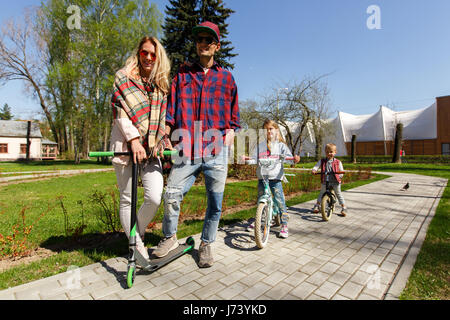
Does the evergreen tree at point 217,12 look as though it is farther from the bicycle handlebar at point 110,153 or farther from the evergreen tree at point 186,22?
the bicycle handlebar at point 110,153

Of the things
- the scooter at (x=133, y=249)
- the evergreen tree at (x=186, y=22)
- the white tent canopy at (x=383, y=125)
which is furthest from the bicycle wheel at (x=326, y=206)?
the white tent canopy at (x=383, y=125)

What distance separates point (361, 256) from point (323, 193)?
6.95 feet

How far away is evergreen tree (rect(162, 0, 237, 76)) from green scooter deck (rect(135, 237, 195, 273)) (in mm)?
15076

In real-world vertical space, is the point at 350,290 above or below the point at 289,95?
below

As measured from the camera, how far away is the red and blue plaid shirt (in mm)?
2670

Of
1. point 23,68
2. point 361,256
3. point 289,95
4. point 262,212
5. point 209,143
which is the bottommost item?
point 361,256

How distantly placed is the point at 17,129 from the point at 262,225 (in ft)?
156

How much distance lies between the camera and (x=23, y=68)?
90.6ft

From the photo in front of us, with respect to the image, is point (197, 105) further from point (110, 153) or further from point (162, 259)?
point (162, 259)

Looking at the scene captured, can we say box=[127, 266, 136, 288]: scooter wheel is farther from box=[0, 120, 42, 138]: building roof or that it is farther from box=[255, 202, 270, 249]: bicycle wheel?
box=[0, 120, 42, 138]: building roof

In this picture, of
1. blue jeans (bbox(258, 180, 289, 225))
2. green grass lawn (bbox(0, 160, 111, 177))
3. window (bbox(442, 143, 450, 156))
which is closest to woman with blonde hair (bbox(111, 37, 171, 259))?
blue jeans (bbox(258, 180, 289, 225))
